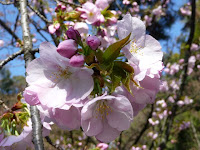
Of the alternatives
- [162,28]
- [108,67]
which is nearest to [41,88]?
[108,67]

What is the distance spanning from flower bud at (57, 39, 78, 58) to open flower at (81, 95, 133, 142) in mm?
180

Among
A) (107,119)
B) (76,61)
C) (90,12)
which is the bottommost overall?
(107,119)

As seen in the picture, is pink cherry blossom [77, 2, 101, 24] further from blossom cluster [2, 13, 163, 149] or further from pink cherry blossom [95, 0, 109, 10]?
blossom cluster [2, 13, 163, 149]

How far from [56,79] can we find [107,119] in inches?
9.7

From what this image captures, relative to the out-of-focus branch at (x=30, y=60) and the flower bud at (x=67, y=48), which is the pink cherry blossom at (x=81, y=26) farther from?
the flower bud at (x=67, y=48)

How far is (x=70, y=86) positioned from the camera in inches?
28.4

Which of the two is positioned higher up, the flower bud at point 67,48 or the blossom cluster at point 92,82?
the flower bud at point 67,48

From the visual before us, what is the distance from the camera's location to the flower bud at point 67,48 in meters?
0.61

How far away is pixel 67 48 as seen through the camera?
2.04ft

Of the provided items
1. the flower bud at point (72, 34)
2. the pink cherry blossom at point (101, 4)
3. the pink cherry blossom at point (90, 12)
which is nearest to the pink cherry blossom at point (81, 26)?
the pink cherry blossom at point (90, 12)

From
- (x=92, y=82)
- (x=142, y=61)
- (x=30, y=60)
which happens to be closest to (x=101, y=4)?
(x=30, y=60)

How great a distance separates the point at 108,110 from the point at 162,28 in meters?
11.4

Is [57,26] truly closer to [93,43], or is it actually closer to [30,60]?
[30,60]

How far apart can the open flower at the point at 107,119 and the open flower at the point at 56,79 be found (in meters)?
0.07
